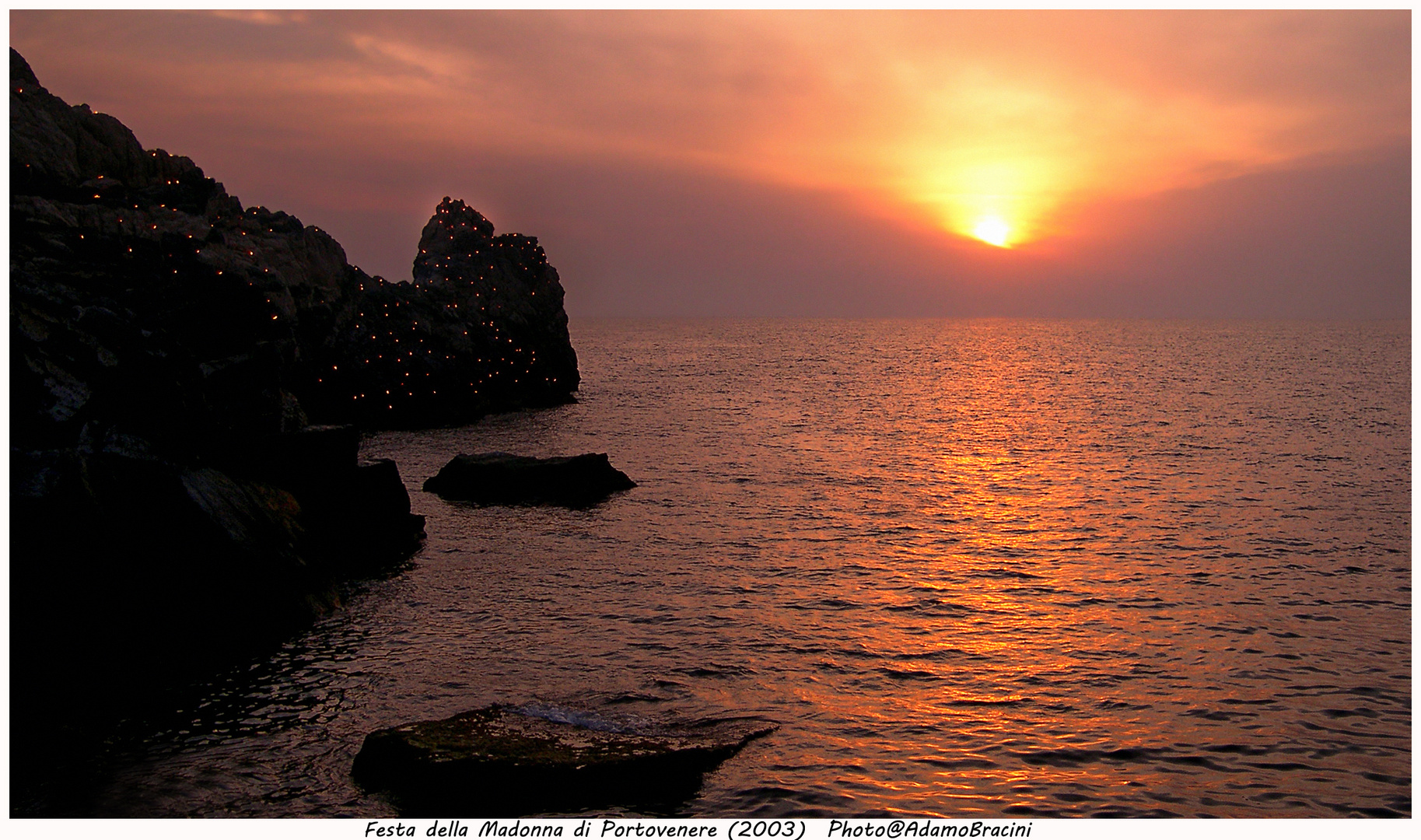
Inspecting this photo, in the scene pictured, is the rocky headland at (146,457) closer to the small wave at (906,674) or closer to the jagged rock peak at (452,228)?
the small wave at (906,674)

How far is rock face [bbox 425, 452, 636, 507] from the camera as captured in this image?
41188mm

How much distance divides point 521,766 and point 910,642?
11269 mm

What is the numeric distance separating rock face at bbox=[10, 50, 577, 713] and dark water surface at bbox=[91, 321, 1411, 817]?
7.29ft

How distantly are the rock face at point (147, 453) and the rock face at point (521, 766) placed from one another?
23.9 feet

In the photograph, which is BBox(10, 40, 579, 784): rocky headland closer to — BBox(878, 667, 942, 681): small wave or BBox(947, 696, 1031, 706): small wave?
BBox(878, 667, 942, 681): small wave

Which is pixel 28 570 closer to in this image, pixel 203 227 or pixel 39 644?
pixel 39 644

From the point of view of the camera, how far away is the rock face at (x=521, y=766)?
1518 cm

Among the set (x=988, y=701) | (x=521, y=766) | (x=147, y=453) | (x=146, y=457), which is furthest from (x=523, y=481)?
(x=521, y=766)

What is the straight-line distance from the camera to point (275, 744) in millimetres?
17547

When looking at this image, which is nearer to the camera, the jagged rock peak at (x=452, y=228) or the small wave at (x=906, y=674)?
the small wave at (x=906, y=674)

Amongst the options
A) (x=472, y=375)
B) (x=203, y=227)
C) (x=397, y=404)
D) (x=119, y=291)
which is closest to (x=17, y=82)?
(x=203, y=227)

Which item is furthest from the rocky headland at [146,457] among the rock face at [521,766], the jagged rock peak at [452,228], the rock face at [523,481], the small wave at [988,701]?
the jagged rock peak at [452,228]

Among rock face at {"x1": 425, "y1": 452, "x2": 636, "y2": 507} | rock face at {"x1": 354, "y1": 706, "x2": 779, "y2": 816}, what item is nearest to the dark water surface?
rock face at {"x1": 354, "y1": 706, "x2": 779, "y2": 816}

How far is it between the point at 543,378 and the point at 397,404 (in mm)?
18992
